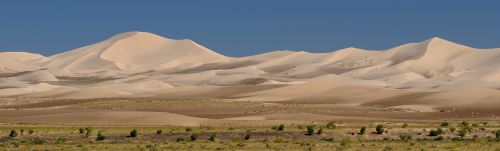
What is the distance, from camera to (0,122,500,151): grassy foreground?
42719 millimetres

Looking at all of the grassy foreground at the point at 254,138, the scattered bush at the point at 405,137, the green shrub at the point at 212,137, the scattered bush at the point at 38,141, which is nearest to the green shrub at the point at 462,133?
the grassy foreground at the point at 254,138

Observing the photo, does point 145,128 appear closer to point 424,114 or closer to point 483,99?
point 424,114

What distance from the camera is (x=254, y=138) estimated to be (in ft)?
161

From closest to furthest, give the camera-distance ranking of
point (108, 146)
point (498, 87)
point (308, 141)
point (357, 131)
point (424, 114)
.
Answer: point (108, 146) → point (308, 141) → point (357, 131) → point (424, 114) → point (498, 87)

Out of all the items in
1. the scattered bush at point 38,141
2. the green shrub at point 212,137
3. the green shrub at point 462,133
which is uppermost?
the green shrub at point 462,133

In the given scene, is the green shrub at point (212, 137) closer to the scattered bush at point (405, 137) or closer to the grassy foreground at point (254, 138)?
the grassy foreground at point (254, 138)

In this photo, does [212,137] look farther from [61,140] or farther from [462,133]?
[462,133]

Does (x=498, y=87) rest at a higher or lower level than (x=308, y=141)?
higher

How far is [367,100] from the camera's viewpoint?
110688 mm

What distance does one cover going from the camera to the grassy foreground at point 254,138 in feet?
140

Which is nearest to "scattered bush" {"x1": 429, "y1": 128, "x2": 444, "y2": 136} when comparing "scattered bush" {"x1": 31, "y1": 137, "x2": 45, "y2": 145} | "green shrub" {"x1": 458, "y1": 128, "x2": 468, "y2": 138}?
"green shrub" {"x1": 458, "y1": 128, "x2": 468, "y2": 138}

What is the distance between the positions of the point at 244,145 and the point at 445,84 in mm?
110268

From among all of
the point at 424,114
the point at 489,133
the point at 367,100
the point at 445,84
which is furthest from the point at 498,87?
the point at 489,133

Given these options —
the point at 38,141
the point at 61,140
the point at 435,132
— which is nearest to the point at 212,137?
the point at 61,140
